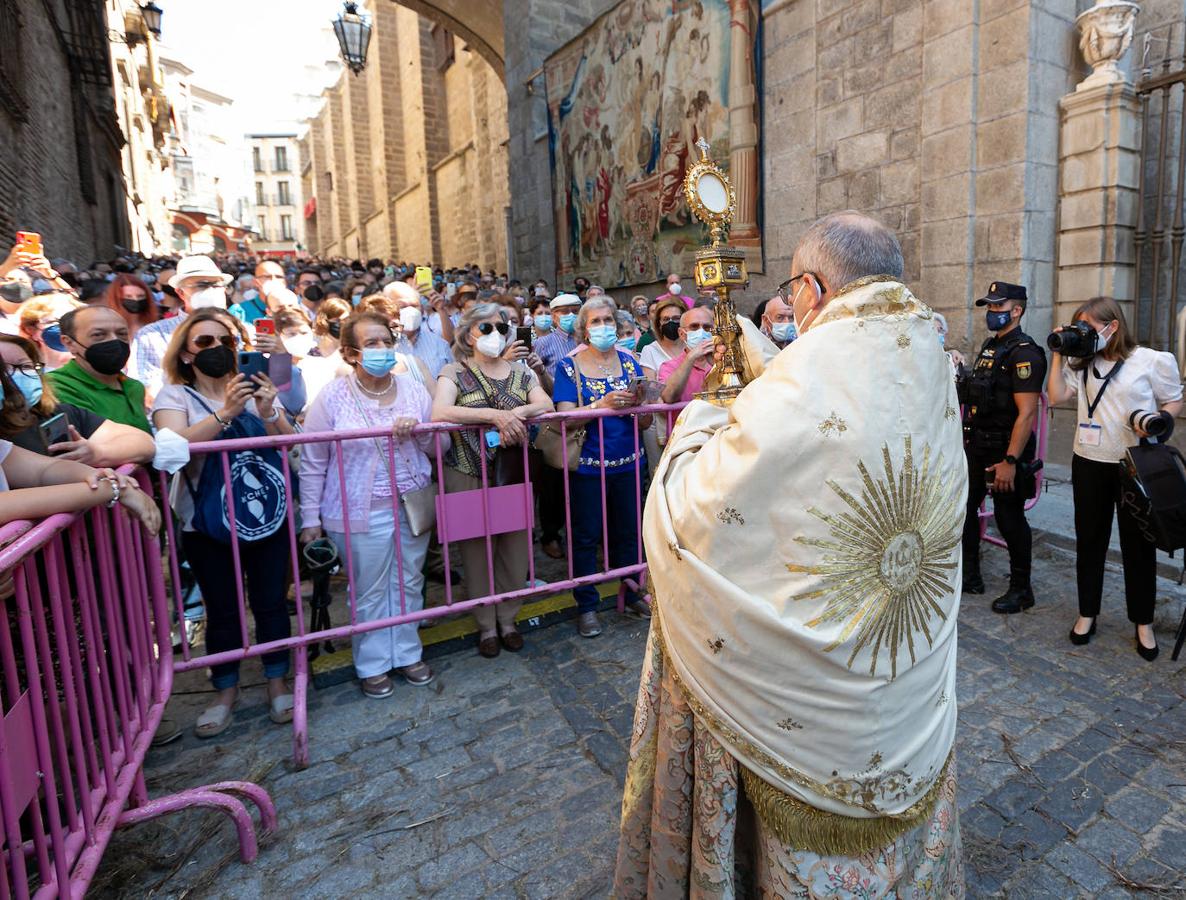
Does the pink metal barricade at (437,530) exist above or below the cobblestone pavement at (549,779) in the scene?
above

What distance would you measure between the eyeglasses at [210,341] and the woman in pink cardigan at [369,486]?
1.54 ft

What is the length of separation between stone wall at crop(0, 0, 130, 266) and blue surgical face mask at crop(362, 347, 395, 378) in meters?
8.53

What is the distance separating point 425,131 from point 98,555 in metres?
30.3

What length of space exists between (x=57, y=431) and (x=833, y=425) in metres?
2.39

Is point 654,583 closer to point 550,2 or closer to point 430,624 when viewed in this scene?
point 430,624

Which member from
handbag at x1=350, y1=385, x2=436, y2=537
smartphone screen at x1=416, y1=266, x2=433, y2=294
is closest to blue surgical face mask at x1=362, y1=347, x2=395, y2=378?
handbag at x1=350, y1=385, x2=436, y2=537

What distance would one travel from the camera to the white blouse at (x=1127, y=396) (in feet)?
11.7

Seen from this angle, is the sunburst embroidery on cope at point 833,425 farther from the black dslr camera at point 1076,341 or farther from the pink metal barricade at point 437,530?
the black dslr camera at point 1076,341

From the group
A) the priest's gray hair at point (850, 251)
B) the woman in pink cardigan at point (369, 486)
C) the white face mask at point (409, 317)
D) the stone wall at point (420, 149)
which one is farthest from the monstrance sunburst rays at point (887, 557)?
the stone wall at point (420, 149)

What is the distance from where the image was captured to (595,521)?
4.17 metres

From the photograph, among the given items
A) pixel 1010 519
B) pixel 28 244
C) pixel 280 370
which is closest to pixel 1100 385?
pixel 1010 519

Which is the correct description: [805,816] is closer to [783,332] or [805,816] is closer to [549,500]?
[783,332]

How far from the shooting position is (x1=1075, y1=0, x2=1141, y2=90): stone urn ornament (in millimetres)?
6465

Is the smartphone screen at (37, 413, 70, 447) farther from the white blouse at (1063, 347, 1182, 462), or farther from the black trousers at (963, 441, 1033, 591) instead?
the white blouse at (1063, 347, 1182, 462)
